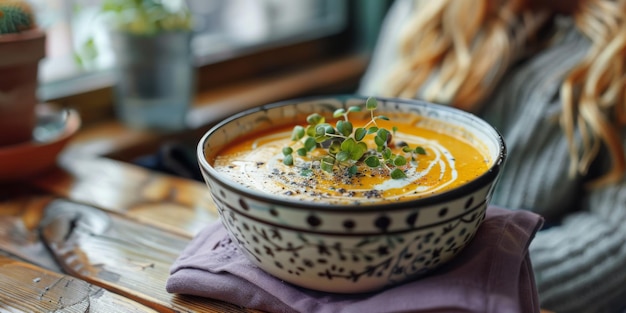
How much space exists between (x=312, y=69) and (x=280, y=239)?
6.40ft

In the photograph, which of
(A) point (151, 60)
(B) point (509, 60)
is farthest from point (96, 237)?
(B) point (509, 60)

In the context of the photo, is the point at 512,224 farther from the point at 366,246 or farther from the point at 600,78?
the point at 600,78

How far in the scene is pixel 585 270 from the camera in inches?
47.1

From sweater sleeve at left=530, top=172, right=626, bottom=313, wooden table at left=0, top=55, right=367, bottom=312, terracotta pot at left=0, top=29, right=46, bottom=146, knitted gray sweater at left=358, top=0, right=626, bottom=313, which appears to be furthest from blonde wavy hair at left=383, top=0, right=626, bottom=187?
terracotta pot at left=0, top=29, right=46, bottom=146

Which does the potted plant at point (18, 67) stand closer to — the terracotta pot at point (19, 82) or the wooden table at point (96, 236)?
the terracotta pot at point (19, 82)

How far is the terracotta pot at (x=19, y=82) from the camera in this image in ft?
3.31

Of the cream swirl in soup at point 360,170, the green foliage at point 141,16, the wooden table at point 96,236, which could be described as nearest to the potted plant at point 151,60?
the green foliage at point 141,16

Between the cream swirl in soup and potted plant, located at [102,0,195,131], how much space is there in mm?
886

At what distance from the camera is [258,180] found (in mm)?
681

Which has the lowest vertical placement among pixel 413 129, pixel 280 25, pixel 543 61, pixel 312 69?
pixel 312 69

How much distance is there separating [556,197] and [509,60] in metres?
0.36

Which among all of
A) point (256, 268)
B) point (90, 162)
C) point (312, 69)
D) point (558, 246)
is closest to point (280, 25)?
point (312, 69)

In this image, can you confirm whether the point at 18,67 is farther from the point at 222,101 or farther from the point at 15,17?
the point at 222,101

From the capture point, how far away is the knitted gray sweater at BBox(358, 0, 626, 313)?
3.92 ft
